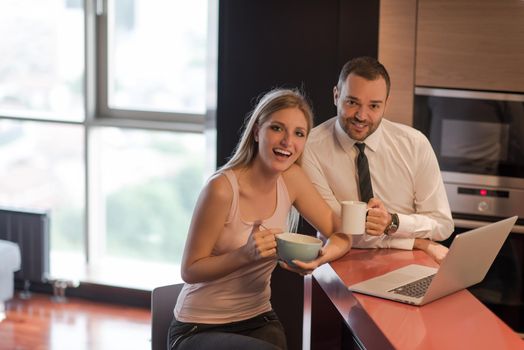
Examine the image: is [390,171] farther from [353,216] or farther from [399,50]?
[399,50]

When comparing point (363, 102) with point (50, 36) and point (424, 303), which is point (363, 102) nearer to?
point (424, 303)

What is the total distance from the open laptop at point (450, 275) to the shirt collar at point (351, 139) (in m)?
0.70

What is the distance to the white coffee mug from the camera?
274 cm

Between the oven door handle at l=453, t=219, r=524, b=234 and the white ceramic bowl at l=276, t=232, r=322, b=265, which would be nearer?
the white ceramic bowl at l=276, t=232, r=322, b=265

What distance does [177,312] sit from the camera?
2824 mm

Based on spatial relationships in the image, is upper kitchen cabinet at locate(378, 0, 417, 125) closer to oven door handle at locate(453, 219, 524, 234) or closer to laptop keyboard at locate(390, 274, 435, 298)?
oven door handle at locate(453, 219, 524, 234)

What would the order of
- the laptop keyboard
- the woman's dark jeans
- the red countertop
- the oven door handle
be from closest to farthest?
1. the red countertop
2. the laptop keyboard
3. the woman's dark jeans
4. the oven door handle

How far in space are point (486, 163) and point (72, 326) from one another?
2510mm

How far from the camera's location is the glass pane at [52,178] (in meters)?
5.58

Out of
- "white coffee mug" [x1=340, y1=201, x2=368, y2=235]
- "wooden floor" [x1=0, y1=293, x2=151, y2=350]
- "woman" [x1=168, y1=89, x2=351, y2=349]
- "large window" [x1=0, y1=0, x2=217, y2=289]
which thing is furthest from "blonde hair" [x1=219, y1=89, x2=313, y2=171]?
"large window" [x1=0, y1=0, x2=217, y2=289]

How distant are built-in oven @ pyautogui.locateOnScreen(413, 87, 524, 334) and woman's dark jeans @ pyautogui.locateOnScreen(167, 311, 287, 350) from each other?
5.12ft

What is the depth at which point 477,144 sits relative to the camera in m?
4.10

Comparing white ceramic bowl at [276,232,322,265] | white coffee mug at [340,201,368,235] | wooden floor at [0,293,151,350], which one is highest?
white coffee mug at [340,201,368,235]

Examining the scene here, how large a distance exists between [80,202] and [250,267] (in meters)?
3.05
